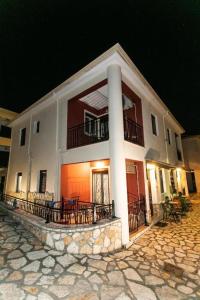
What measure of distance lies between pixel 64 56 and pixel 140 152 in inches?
320

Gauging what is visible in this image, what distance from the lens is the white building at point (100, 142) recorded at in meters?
6.52

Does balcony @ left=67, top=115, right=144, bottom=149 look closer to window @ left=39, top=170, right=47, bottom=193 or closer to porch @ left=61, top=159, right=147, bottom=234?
porch @ left=61, top=159, right=147, bottom=234

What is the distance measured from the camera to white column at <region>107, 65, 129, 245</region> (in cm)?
574

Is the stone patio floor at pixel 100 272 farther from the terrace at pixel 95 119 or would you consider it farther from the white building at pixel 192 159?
the white building at pixel 192 159

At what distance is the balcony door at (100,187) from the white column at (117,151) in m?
3.59

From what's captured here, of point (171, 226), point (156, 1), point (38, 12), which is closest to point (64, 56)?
point (38, 12)

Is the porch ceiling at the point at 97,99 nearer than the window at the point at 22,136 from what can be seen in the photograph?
Yes

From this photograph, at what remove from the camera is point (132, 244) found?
5.73m

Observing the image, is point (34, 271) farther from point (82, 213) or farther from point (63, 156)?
point (63, 156)

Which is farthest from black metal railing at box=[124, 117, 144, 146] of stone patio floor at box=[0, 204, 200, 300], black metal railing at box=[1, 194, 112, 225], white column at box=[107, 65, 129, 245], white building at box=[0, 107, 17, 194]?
white building at box=[0, 107, 17, 194]

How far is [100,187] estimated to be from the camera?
9602mm

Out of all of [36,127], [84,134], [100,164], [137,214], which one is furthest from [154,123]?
[36,127]

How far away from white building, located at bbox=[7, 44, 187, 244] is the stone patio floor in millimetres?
1230

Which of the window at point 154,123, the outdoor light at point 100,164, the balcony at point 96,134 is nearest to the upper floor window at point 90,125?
the balcony at point 96,134
